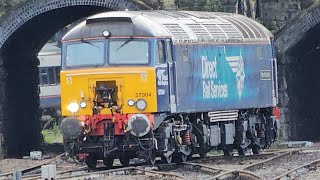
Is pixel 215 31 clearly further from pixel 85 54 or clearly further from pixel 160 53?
pixel 85 54

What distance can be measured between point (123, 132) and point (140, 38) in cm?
168

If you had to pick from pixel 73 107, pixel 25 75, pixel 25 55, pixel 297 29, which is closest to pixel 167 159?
pixel 73 107

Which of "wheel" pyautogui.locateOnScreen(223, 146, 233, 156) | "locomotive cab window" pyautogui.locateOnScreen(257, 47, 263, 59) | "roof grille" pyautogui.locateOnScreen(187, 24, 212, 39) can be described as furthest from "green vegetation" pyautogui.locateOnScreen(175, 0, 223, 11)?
"roof grille" pyautogui.locateOnScreen(187, 24, 212, 39)

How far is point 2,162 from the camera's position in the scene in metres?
26.3

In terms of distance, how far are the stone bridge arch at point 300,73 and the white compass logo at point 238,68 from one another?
5.16 metres

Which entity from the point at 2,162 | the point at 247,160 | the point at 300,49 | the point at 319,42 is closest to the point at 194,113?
the point at 247,160

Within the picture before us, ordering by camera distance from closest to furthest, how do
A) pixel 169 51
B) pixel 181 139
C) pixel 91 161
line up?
pixel 169 51 < pixel 91 161 < pixel 181 139

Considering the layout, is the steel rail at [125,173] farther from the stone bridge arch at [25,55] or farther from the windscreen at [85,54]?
the stone bridge arch at [25,55]

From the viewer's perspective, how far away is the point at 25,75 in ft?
103

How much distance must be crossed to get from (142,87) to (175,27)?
69.3 inches

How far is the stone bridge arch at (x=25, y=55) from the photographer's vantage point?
2839 cm

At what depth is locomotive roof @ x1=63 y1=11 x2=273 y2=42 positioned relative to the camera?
21062 mm

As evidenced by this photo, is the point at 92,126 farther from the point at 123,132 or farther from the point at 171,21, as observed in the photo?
the point at 171,21

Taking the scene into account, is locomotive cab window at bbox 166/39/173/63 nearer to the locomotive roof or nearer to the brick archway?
the locomotive roof
